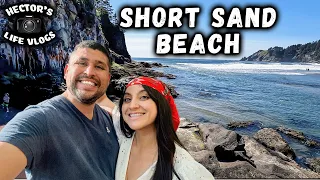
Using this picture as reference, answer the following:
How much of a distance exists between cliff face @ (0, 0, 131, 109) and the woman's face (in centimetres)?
137

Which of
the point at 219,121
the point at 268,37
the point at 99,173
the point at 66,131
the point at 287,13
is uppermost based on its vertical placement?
the point at 287,13

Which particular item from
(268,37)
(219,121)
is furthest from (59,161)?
(268,37)

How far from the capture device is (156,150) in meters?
1.15

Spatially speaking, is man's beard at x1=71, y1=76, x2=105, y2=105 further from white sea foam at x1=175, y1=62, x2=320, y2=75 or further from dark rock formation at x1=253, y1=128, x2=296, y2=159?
dark rock formation at x1=253, y1=128, x2=296, y2=159

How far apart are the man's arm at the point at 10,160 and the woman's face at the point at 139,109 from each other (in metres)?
0.40

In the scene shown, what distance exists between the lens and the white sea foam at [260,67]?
2.49m

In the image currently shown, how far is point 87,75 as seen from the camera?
1.09 metres

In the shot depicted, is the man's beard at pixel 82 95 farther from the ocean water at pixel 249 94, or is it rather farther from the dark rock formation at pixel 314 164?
the dark rock formation at pixel 314 164

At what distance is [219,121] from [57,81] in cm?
150

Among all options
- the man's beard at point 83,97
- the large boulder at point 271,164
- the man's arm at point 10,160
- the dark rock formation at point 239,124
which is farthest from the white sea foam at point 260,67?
the man's arm at point 10,160

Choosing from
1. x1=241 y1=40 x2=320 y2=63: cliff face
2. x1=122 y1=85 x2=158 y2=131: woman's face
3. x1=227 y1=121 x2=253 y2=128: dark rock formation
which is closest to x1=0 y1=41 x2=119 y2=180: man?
x1=122 y1=85 x2=158 y2=131: woman's face

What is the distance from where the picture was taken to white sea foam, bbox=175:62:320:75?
2.49 m

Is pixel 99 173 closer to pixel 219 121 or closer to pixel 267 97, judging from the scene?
pixel 219 121

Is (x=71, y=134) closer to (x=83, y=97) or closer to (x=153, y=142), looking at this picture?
(x=83, y=97)
